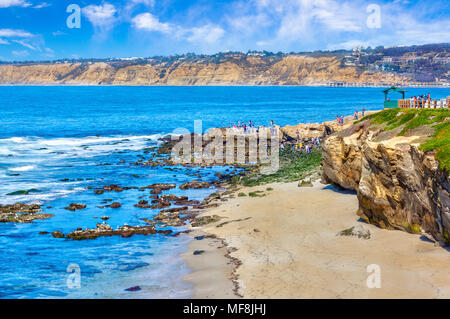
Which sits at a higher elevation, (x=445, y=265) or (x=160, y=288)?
(x=445, y=265)

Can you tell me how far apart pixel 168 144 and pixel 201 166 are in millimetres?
13958

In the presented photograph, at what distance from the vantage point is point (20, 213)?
25.1 metres

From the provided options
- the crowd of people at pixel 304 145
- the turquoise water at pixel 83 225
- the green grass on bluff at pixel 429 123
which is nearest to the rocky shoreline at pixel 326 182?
the green grass on bluff at pixel 429 123

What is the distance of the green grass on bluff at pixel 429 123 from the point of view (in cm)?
1365

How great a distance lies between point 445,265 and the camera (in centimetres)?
1305

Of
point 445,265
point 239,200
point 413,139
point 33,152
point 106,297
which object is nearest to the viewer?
point 445,265

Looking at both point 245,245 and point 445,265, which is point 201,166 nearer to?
point 245,245

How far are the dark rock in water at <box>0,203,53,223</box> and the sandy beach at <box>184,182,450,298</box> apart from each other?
29.5 ft

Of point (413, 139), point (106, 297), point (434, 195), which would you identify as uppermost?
point (413, 139)

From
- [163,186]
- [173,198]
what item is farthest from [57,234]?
[163,186]

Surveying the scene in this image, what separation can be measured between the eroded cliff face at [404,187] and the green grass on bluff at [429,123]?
0.92ft

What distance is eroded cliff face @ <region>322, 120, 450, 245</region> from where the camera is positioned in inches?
540

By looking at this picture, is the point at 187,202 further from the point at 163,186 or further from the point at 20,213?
the point at 20,213
